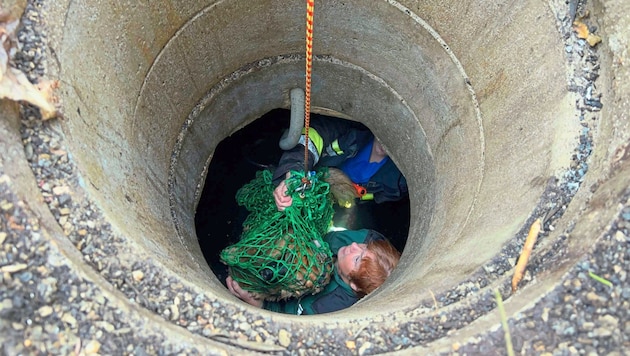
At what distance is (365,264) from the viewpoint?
2.82 m

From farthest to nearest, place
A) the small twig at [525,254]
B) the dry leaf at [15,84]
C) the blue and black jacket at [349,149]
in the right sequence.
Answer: the blue and black jacket at [349,149], the small twig at [525,254], the dry leaf at [15,84]

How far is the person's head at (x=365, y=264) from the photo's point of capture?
9.24 ft

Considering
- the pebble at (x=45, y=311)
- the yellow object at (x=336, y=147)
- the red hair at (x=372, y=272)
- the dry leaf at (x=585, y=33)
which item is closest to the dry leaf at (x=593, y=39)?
the dry leaf at (x=585, y=33)

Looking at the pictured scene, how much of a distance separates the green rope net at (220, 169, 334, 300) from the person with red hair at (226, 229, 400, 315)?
0.21 feet

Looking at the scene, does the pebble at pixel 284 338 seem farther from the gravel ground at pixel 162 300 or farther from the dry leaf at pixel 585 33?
the dry leaf at pixel 585 33

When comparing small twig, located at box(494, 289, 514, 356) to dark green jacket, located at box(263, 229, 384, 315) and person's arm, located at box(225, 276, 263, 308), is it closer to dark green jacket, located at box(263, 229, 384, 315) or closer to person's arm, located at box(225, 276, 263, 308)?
dark green jacket, located at box(263, 229, 384, 315)

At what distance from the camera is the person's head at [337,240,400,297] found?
282 cm

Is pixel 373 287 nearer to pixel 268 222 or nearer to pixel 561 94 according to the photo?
pixel 268 222

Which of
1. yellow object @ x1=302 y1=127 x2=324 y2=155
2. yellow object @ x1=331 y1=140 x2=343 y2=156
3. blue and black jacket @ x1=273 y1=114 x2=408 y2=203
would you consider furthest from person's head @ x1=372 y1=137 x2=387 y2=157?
yellow object @ x1=302 y1=127 x2=324 y2=155

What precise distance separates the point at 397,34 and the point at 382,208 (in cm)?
154

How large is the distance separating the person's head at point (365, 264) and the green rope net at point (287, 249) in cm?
10

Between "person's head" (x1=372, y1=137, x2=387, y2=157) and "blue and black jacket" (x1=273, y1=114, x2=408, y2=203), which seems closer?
"blue and black jacket" (x1=273, y1=114, x2=408, y2=203)

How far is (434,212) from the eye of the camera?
2756 mm

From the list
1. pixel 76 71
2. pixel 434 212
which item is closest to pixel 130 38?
pixel 76 71
